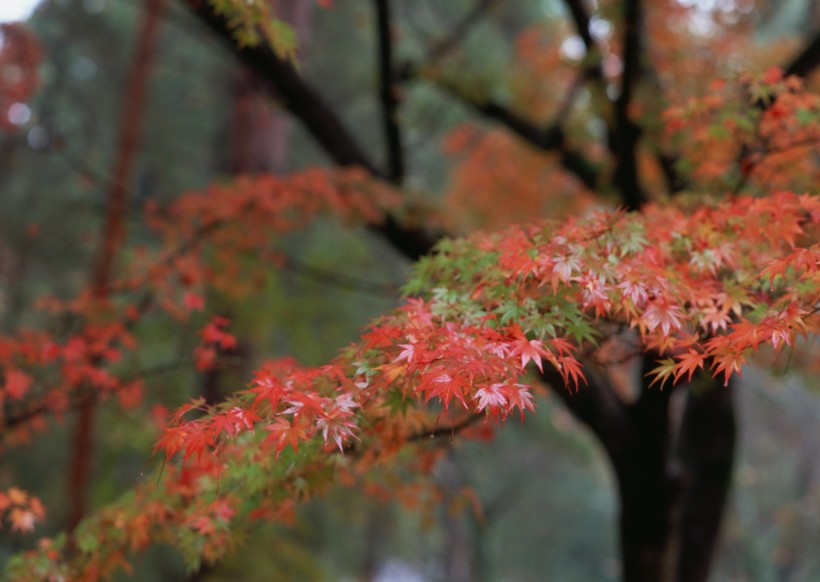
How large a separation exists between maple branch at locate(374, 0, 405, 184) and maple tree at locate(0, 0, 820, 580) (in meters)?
0.01

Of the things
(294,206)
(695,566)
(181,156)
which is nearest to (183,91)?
(181,156)

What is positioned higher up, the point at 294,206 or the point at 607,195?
the point at 607,195

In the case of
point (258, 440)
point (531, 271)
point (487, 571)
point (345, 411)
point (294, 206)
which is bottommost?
point (487, 571)

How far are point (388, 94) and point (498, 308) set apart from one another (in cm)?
306

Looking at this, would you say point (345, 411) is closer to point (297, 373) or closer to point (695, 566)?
point (297, 373)

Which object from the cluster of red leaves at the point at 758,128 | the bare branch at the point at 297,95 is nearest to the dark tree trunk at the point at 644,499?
the cluster of red leaves at the point at 758,128

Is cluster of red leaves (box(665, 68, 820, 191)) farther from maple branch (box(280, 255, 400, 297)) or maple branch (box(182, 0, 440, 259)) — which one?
maple branch (box(280, 255, 400, 297))

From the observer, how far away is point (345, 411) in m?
1.72

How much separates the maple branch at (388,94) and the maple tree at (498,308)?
0.01 meters

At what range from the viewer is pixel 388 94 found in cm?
468

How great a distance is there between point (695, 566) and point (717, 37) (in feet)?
14.8

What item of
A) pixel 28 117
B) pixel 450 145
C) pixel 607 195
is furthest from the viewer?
pixel 28 117

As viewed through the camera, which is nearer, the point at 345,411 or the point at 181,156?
the point at 345,411

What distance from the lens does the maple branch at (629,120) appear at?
3904 mm
